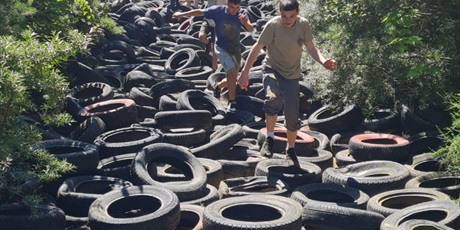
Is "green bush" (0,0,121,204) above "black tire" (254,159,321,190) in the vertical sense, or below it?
above

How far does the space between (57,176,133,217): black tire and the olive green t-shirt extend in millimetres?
2552

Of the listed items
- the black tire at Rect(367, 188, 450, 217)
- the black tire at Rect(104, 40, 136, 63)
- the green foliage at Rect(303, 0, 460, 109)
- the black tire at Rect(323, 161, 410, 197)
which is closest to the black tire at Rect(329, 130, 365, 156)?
the green foliage at Rect(303, 0, 460, 109)

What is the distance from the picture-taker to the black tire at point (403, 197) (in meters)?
7.85

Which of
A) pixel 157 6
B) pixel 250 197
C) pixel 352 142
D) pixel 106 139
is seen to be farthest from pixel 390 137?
pixel 157 6

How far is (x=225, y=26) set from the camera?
39.6 ft

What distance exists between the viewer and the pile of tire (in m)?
7.19

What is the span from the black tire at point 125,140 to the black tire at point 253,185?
61.7 inches

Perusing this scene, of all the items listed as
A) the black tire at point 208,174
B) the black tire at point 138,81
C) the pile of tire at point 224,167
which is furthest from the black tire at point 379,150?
the black tire at point 138,81

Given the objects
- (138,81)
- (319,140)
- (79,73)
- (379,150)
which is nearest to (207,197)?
(379,150)

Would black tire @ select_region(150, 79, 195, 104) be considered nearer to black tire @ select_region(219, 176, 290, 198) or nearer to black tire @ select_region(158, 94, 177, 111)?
black tire @ select_region(158, 94, 177, 111)

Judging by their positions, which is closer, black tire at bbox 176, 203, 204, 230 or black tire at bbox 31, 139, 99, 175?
black tire at bbox 176, 203, 204, 230

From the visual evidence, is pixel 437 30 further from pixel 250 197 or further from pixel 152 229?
pixel 152 229

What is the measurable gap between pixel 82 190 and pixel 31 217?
4.43 feet

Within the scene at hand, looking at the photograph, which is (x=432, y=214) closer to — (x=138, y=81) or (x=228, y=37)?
(x=228, y=37)
